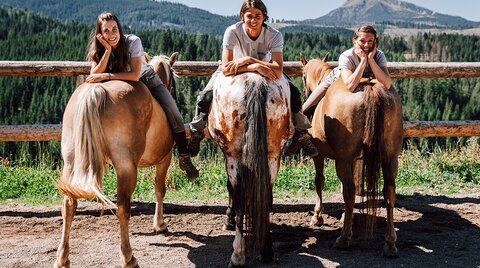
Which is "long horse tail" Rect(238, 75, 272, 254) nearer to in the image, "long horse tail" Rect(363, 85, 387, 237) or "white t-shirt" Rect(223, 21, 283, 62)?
"white t-shirt" Rect(223, 21, 283, 62)

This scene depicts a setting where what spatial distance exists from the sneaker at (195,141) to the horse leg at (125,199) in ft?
3.69

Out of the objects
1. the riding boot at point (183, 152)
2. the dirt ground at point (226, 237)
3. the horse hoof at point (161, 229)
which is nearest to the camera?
the dirt ground at point (226, 237)

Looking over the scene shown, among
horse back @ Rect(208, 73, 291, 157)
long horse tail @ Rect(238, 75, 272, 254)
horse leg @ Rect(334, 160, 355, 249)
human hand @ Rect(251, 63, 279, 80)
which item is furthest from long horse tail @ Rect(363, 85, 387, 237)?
long horse tail @ Rect(238, 75, 272, 254)

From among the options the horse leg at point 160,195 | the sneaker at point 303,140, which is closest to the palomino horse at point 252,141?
the sneaker at point 303,140

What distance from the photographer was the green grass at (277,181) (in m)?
7.01

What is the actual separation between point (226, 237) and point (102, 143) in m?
1.96

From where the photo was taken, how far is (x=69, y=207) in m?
4.28

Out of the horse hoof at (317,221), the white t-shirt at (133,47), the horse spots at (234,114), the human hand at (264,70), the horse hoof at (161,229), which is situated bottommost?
the horse hoof at (161,229)

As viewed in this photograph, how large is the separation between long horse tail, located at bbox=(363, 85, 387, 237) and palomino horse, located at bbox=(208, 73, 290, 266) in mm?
751

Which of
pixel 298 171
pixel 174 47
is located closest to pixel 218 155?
pixel 298 171

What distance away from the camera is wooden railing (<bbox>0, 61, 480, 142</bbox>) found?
22.5 feet

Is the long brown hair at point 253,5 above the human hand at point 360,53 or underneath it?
above

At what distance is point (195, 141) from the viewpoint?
17.8 feet

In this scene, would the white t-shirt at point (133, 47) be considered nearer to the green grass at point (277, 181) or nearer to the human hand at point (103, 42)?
the human hand at point (103, 42)
